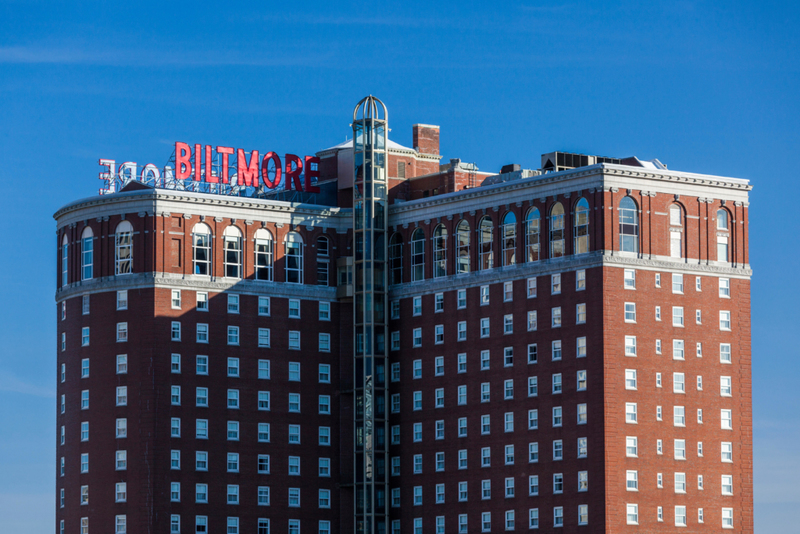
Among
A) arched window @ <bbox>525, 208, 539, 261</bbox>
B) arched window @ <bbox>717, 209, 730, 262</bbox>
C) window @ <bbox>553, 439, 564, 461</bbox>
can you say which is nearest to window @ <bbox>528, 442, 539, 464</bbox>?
window @ <bbox>553, 439, 564, 461</bbox>

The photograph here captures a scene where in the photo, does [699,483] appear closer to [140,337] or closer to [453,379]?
[453,379]

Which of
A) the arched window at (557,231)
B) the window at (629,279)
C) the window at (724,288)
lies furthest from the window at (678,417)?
the arched window at (557,231)

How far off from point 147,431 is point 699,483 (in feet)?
180

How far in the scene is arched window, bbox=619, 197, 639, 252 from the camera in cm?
18750

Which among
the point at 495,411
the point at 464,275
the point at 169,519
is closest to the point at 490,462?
the point at 495,411

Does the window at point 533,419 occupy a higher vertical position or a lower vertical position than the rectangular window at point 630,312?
lower

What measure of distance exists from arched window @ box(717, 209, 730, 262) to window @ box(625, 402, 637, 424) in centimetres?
1861

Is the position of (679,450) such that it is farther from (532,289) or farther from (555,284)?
(532,289)

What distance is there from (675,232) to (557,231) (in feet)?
37.6

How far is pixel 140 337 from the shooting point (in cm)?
19825

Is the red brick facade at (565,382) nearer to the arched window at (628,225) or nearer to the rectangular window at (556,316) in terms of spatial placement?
the rectangular window at (556,316)

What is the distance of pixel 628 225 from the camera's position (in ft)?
617

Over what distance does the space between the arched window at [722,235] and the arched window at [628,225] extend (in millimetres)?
9698

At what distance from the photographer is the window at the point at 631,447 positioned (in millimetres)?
183000
